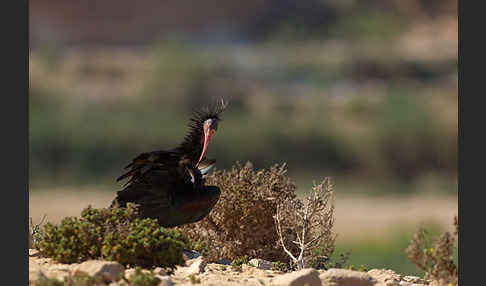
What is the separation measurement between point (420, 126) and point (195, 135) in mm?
33280

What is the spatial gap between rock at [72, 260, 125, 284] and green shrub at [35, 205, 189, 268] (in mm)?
332

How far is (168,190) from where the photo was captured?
9.38m

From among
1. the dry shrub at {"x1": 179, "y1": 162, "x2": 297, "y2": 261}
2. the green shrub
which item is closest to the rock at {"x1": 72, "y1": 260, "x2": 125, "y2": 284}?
the green shrub

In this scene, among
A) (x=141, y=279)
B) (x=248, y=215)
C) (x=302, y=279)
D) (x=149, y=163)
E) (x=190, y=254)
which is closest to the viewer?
(x=141, y=279)

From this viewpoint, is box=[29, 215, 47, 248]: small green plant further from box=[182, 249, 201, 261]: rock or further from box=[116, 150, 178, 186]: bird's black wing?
box=[182, 249, 201, 261]: rock

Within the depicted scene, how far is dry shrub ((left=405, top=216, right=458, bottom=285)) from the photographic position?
27.0 feet

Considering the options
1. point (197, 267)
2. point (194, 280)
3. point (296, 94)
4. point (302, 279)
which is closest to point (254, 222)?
point (197, 267)

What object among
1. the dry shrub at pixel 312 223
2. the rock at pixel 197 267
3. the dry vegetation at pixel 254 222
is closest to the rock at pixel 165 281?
the rock at pixel 197 267

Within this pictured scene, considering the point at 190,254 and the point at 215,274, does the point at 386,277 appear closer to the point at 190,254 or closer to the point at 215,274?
the point at 215,274

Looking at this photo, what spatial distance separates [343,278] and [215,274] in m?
1.44

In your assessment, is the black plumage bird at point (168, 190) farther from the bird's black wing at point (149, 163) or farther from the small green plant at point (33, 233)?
the small green plant at point (33, 233)

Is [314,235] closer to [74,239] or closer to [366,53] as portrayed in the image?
[74,239]

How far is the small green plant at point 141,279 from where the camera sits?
7281 millimetres

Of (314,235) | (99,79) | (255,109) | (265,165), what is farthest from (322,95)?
(314,235)
